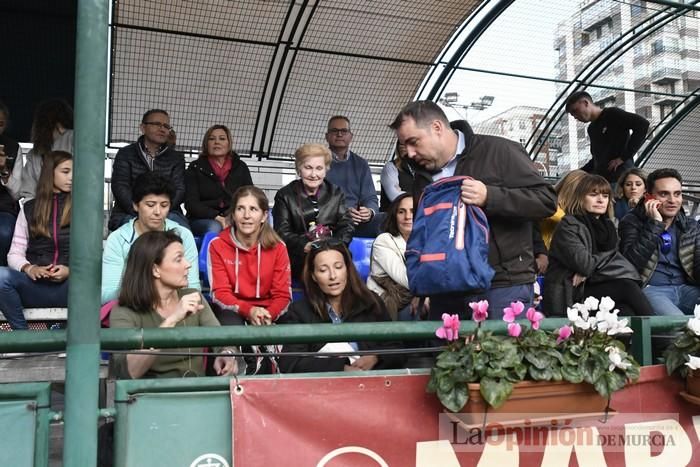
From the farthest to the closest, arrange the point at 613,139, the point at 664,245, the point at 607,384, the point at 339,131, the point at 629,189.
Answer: the point at 613,139 → the point at 339,131 → the point at 629,189 → the point at 664,245 → the point at 607,384

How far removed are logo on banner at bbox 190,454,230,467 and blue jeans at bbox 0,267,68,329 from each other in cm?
262

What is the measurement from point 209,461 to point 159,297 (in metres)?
1.30

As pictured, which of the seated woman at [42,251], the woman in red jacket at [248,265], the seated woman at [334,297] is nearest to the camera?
the seated woman at [334,297]

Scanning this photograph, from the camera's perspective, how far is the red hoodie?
4965 millimetres

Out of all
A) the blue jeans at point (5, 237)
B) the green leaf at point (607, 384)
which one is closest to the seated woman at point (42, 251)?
the blue jeans at point (5, 237)

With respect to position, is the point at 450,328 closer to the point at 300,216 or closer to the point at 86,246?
the point at 86,246

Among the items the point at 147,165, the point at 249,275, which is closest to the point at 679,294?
the point at 249,275

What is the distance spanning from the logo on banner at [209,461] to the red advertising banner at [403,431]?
0.05m

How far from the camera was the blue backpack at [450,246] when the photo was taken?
3285 millimetres

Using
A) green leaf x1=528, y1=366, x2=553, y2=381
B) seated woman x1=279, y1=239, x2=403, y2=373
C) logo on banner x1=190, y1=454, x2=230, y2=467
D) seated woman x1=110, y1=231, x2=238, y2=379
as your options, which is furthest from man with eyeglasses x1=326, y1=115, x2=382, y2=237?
logo on banner x1=190, y1=454, x2=230, y2=467

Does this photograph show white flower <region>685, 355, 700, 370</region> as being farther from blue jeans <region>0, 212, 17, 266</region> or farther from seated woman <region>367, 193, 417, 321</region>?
blue jeans <region>0, 212, 17, 266</region>

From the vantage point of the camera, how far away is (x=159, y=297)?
153 inches

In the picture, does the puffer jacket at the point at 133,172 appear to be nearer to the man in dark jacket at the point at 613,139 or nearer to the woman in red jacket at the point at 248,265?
the woman in red jacket at the point at 248,265

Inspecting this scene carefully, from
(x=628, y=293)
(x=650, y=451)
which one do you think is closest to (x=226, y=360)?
(x=650, y=451)
